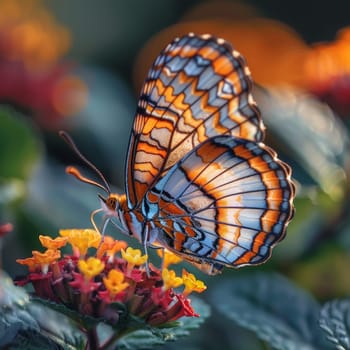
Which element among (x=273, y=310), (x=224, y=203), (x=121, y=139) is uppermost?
(x=224, y=203)

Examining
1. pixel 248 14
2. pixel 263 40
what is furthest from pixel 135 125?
pixel 248 14

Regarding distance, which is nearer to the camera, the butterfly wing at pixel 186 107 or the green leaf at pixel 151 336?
the green leaf at pixel 151 336

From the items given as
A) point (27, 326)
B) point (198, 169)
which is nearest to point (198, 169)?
point (198, 169)

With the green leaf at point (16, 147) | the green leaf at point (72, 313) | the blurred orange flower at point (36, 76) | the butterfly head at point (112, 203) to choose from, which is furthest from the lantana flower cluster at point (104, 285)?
the blurred orange flower at point (36, 76)

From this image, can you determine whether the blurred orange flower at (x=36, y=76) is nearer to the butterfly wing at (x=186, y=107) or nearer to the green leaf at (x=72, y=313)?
the butterfly wing at (x=186, y=107)

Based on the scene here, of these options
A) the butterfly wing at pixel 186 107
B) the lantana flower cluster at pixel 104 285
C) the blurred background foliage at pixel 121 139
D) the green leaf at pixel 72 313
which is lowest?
the blurred background foliage at pixel 121 139

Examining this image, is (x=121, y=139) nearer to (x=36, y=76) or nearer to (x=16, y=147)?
(x=36, y=76)

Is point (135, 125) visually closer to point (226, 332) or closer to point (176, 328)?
point (176, 328)

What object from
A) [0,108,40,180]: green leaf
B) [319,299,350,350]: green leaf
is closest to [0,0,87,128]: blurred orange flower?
[0,108,40,180]: green leaf
